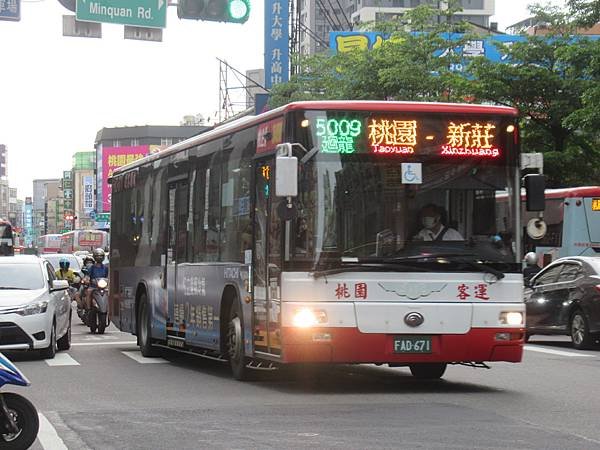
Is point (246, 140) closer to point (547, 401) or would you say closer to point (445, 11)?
point (547, 401)

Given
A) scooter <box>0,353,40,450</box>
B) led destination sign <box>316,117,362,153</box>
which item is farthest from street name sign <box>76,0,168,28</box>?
scooter <box>0,353,40,450</box>

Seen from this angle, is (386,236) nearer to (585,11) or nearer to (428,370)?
(428,370)

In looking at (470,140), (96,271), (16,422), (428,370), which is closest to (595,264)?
(428,370)

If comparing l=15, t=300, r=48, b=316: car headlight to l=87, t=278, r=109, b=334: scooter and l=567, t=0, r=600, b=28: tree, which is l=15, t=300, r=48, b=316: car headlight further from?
l=567, t=0, r=600, b=28: tree

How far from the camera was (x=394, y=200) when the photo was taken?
492 inches

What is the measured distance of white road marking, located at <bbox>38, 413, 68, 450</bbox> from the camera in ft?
29.7

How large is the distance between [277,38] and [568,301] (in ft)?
112

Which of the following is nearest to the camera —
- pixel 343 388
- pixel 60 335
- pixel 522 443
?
pixel 522 443

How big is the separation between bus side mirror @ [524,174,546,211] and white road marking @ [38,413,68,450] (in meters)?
5.49

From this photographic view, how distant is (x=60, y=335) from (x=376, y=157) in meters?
8.58

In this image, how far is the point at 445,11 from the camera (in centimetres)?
4009

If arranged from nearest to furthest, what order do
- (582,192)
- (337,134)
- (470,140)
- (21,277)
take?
(337,134)
(470,140)
(21,277)
(582,192)

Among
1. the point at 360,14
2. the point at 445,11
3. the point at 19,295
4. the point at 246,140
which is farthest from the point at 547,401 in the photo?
the point at 360,14

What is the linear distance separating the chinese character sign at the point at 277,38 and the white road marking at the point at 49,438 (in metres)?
43.2
